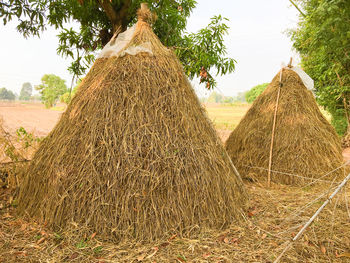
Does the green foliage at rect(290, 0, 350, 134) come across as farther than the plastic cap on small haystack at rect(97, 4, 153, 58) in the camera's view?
Yes

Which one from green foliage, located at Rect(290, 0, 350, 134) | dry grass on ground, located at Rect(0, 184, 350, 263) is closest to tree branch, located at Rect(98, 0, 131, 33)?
green foliage, located at Rect(290, 0, 350, 134)

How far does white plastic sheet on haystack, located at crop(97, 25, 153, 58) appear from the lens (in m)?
3.37

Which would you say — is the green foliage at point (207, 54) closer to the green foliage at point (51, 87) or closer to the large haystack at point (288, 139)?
the large haystack at point (288, 139)

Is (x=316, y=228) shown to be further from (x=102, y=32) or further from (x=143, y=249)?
(x=102, y=32)

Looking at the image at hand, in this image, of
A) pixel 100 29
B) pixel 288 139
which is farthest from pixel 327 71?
pixel 100 29

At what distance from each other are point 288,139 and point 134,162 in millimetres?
3857

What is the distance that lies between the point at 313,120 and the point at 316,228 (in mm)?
3042

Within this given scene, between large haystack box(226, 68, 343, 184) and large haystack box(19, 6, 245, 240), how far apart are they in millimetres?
2319

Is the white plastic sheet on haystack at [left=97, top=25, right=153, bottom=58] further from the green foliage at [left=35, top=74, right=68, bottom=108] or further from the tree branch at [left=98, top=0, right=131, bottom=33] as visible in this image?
the green foliage at [left=35, top=74, right=68, bottom=108]

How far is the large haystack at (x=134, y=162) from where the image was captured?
9.21ft

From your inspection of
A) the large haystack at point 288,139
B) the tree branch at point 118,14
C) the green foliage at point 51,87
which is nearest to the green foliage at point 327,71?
the large haystack at point 288,139

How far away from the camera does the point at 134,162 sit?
9.43 feet

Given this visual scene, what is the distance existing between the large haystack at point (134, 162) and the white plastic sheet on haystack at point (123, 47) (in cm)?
4

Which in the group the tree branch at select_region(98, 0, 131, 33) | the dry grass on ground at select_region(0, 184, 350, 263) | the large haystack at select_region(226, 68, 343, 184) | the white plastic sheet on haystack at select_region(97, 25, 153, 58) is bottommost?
the dry grass on ground at select_region(0, 184, 350, 263)
